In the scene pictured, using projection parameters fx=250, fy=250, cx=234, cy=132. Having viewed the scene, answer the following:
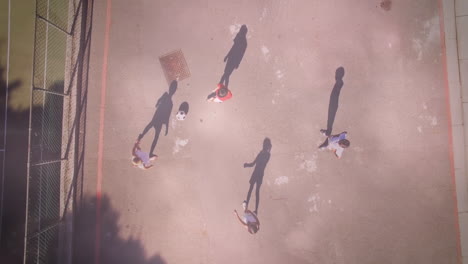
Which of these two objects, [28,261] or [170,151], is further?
[170,151]

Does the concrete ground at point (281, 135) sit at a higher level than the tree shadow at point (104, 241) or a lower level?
higher

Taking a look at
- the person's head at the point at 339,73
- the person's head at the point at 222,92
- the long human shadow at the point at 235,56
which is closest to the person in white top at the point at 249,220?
the person's head at the point at 222,92

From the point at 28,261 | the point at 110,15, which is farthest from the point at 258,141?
the point at 28,261

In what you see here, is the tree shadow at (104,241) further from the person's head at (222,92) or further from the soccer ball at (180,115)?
the person's head at (222,92)

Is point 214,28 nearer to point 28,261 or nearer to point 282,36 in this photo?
point 282,36

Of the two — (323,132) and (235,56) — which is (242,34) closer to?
(235,56)
